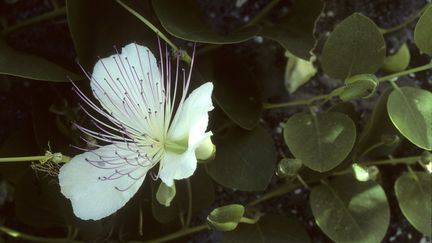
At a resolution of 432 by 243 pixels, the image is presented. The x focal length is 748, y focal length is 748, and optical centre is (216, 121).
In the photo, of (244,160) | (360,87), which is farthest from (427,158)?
(244,160)

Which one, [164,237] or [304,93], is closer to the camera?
[164,237]

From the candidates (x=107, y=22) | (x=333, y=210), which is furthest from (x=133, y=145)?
(x=333, y=210)

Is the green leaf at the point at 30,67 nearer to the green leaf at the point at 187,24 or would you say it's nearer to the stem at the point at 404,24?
the green leaf at the point at 187,24

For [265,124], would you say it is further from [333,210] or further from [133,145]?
[133,145]

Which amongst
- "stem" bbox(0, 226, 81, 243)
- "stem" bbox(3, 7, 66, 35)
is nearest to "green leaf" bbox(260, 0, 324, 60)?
"stem" bbox(3, 7, 66, 35)

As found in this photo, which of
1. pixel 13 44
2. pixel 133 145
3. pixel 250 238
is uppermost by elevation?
pixel 13 44

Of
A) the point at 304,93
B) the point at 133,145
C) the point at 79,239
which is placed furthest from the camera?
the point at 304,93
